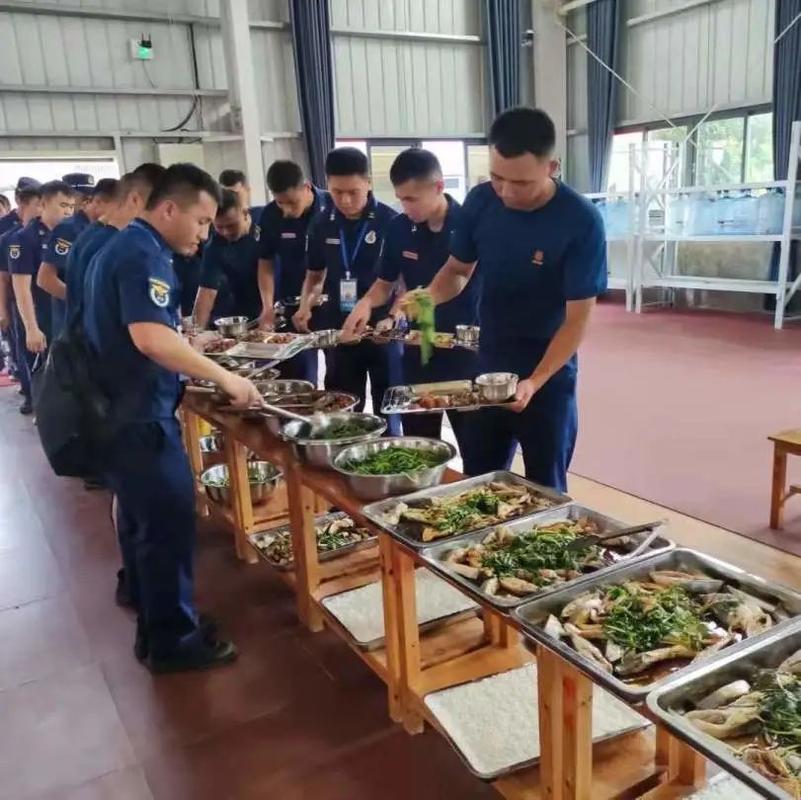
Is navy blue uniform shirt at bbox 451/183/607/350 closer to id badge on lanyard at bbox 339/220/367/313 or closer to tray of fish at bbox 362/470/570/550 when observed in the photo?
tray of fish at bbox 362/470/570/550

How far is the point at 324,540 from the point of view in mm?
2555

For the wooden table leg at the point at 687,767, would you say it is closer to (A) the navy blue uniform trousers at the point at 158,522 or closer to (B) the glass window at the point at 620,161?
(A) the navy blue uniform trousers at the point at 158,522

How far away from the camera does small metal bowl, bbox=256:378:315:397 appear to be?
8.34 ft

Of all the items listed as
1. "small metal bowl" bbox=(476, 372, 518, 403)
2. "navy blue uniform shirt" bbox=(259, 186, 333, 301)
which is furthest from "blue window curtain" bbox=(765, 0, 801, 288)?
"small metal bowl" bbox=(476, 372, 518, 403)

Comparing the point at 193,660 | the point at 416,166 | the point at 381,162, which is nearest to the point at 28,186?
A: the point at 416,166

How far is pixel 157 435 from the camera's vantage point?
6.25 feet

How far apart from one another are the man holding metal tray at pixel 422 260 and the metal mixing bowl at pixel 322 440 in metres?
0.59

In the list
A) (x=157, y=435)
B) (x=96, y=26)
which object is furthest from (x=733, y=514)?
(x=96, y=26)

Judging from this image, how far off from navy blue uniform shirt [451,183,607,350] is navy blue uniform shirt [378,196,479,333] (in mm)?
542

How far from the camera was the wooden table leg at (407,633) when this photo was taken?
1.62 metres

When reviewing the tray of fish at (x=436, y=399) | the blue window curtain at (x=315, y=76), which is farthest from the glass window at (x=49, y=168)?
the tray of fish at (x=436, y=399)

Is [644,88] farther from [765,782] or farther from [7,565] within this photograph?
[765,782]

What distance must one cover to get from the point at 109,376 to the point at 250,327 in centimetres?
162

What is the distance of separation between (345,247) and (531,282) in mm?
1316
